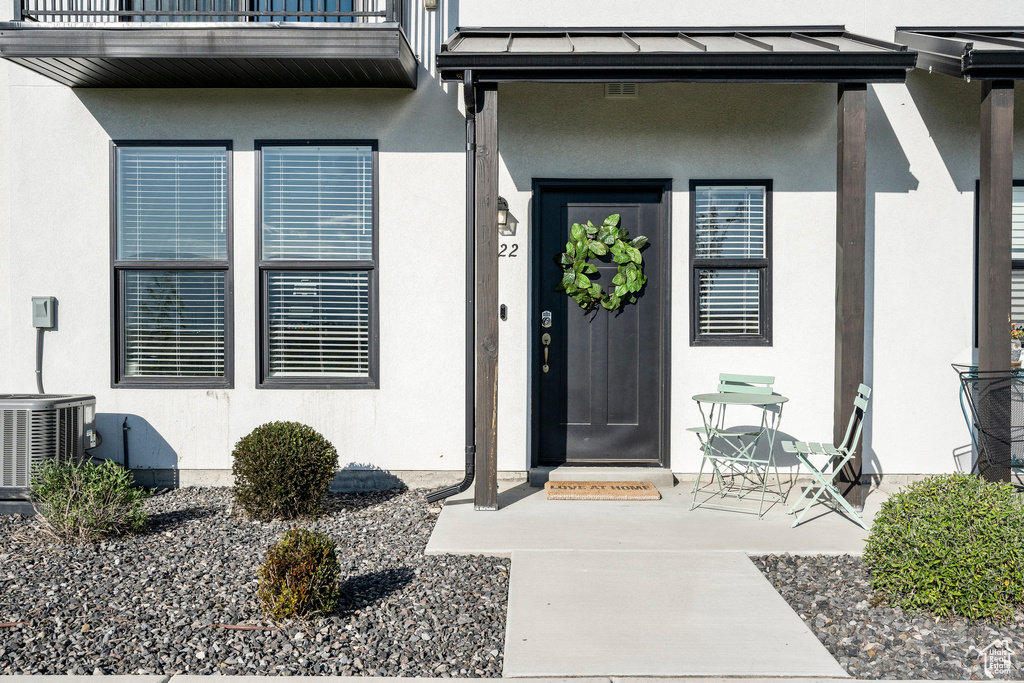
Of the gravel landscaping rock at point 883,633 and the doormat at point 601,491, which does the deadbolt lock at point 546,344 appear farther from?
the gravel landscaping rock at point 883,633

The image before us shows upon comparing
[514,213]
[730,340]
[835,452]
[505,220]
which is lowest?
[835,452]

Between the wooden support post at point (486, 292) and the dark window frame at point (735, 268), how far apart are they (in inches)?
70.8

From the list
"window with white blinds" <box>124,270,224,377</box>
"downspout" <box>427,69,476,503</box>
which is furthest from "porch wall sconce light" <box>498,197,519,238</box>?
"window with white blinds" <box>124,270,224,377</box>

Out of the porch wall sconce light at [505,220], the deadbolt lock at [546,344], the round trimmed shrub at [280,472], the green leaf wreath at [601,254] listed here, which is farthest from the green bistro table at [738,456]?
the round trimmed shrub at [280,472]

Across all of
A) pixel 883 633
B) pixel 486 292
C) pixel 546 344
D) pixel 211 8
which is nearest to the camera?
pixel 883 633

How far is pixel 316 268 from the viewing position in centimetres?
568

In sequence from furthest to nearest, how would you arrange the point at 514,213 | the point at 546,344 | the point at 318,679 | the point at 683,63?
the point at 546,344 < the point at 514,213 < the point at 683,63 < the point at 318,679

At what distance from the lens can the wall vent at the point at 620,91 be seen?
5.64 m

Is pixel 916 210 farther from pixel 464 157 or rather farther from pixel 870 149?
pixel 464 157

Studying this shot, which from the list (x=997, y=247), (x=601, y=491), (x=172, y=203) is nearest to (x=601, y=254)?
(x=601, y=491)

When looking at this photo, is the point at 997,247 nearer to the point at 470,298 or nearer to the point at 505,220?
the point at 505,220

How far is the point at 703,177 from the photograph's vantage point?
18.6 ft

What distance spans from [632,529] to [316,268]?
3111 millimetres

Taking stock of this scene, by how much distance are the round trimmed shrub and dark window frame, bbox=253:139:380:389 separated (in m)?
0.84
